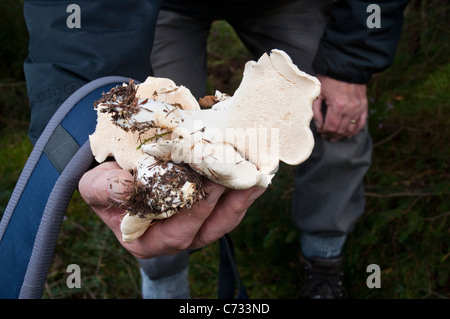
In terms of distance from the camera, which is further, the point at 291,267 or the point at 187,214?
the point at 291,267

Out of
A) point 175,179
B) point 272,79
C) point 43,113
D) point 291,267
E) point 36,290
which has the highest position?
point 272,79

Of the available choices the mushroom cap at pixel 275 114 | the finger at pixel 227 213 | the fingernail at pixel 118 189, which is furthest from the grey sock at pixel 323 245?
the fingernail at pixel 118 189

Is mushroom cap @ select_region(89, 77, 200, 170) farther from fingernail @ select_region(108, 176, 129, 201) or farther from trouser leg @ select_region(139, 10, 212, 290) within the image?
trouser leg @ select_region(139, 10, 212, 290)

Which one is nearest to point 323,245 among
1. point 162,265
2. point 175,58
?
point 162,265

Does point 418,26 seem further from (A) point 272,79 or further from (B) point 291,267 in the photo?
(A) point 272,79

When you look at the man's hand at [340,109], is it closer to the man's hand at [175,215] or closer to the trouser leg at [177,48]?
the trouser leg at [177,48]

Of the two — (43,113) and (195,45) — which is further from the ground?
(195,45)

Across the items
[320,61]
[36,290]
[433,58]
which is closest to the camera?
[36,290]

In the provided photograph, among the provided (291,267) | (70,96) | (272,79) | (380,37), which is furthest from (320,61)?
(291,267)

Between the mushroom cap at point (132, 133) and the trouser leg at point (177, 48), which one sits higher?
the trouser leg at point (177, 48)
